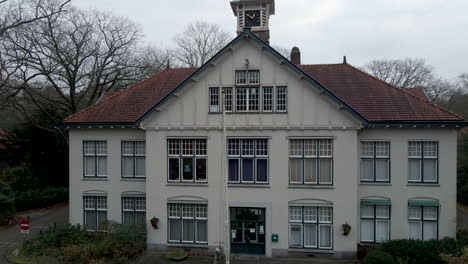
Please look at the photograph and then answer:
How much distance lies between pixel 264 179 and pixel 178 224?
507 cm

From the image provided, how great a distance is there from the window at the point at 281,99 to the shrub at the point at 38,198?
21.9 metres

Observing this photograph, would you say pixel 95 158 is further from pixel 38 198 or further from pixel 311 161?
pixel 311 161

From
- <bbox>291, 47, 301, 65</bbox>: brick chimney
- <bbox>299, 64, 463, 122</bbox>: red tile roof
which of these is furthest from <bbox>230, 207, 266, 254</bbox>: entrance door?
<bbox>291, 47, 301, 65</bbox>: brick chimney

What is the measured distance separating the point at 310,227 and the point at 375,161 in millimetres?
4712

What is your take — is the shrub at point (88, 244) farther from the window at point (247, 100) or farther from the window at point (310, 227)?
the window at point (247, 100)

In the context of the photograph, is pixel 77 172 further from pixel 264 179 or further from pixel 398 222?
pixel 398 222

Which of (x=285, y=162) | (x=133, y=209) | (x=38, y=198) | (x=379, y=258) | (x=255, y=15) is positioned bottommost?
(x=38, y=198)

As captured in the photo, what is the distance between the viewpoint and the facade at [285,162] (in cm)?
1645

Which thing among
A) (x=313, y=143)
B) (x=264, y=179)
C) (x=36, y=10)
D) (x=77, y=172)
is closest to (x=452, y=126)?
(x=313, y=143)

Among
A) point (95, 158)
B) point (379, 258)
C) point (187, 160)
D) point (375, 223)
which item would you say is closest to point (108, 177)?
point (95, 158)

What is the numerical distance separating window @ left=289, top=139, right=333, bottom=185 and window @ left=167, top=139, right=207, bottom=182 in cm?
448

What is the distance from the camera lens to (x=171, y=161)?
1778 cm

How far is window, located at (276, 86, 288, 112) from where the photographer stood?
54.9 feet

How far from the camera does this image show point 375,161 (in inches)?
684
